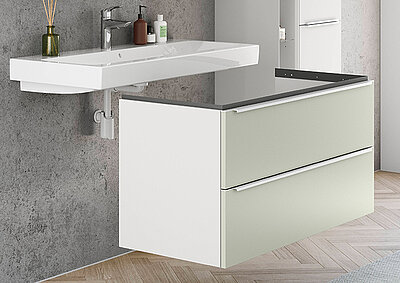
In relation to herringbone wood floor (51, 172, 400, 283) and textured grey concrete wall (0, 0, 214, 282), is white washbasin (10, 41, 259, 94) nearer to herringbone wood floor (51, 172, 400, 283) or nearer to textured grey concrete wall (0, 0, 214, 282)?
textured grey concrete wall (0, 0, 214, 282)

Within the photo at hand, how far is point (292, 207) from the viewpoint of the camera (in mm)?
3287

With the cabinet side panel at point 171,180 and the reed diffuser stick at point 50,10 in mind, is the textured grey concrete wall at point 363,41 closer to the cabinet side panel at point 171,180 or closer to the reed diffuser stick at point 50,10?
the reed diffuser stick at point 50,10

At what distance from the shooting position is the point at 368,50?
5.98m

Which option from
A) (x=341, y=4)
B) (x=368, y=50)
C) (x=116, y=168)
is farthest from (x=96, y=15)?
(x=368, y=50)

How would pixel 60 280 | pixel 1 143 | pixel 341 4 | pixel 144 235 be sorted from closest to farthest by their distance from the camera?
pixel 144 235
pixel 1 143
pixel 60 280
pixel 341 4

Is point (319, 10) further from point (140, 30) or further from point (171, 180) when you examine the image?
point (171, 180)

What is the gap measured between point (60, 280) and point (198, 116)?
138 cm

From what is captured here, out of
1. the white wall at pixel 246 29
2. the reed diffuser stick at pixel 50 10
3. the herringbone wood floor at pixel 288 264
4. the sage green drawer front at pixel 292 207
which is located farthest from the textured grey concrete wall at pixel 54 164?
the sage green drawer front at pixel 292 207

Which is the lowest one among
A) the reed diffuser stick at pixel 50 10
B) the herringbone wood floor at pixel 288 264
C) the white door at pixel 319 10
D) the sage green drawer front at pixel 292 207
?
the herringbone wood floor at pixel 288 264

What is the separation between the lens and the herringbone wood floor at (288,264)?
A: 396 cm

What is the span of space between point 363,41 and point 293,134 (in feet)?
9.51

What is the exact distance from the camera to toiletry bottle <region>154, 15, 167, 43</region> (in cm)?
417

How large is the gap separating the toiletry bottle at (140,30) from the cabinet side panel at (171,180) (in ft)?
3.37

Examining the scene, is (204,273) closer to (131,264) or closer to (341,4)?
(131,264)
